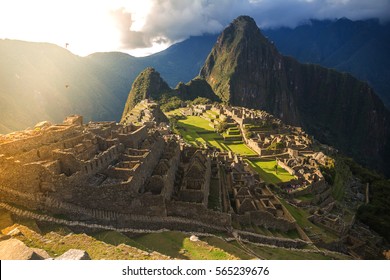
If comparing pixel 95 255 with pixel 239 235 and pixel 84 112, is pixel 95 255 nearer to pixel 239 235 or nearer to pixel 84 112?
pixel 239 235

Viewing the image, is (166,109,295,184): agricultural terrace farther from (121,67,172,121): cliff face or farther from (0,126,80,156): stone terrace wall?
(121,67,172,121): cliff face

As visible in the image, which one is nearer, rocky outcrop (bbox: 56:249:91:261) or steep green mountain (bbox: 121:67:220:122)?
rocky outcrop (bbox: 56:249:91:261)

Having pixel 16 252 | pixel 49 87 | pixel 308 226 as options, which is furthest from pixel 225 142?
pixel 49 87

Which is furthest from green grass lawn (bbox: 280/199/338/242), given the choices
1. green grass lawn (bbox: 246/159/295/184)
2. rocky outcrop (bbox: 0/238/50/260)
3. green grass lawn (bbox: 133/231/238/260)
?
rocky outcrop (bbox: 0/238/50/260)

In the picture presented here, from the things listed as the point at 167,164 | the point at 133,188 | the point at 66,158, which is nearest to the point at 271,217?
the point at 167,164

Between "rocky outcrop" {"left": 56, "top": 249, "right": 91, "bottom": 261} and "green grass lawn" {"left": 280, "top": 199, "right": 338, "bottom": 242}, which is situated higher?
"rocky outcrop" {"left": 56, "top": 249, "right": 91, "bottom": 261}

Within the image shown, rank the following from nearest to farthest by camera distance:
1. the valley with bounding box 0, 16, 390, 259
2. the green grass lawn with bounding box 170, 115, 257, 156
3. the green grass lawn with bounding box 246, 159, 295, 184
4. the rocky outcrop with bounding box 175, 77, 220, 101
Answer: the valley with bounding box 0, 16, 390, 259, the green grass lawn with bounding box 246, 159, 295, 184, the green grass lawn with bounding box 170, 115, 257, 156, the rocky outcrop with bounding box 175, 77, 220, 101

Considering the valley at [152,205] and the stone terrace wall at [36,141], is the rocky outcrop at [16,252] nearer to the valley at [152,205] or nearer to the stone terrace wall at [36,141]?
the valley at [152,205]

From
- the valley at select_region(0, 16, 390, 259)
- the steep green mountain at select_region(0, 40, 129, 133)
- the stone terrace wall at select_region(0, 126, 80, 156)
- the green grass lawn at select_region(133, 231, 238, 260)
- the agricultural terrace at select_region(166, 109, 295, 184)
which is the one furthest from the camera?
the steep green mountain at select_region(0, 40, 129, 133)
